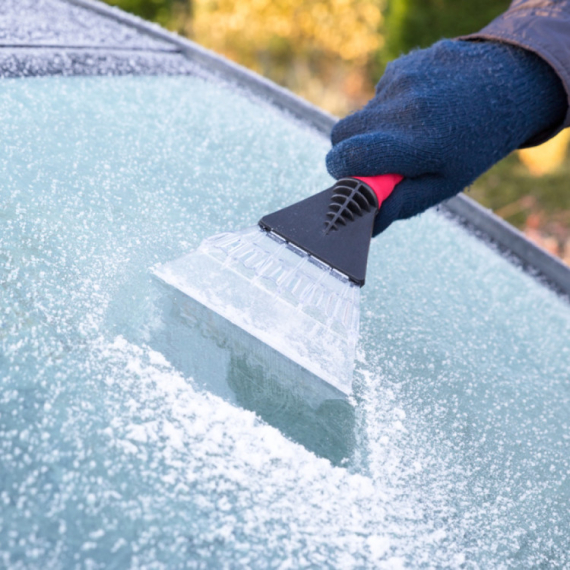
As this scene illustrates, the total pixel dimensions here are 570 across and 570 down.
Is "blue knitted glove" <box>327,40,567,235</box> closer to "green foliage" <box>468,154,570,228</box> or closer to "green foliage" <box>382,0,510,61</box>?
"green foliage" <box>468,154,570,228</box>

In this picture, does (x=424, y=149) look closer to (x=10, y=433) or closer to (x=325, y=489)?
(x=325, y=489)

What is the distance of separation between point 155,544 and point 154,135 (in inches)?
34.3

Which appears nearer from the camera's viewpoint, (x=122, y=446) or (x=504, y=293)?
(x=122, y=446)

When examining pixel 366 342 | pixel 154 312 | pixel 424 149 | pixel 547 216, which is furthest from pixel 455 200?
pixel 547 216

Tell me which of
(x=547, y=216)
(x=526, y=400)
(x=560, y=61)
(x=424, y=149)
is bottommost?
(x=547, y=216)

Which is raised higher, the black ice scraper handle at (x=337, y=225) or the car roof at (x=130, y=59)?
the black ice scraper handle at (x=337, y=225)

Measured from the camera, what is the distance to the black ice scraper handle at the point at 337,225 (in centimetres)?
92

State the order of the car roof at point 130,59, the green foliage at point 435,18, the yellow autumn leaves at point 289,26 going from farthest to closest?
the yellow autumn leaves at point 289,26, the green foliage at point 435,18, the car roof at point 130,59

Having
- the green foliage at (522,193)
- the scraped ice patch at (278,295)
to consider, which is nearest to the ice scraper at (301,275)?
the scraped ice patch at (278,295)

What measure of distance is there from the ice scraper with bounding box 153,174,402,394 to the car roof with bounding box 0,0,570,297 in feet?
2.18

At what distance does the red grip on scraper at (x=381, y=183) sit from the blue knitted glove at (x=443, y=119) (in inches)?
0.5

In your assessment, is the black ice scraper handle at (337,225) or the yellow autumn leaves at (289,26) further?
the yellow autumn leaves at (289,26)

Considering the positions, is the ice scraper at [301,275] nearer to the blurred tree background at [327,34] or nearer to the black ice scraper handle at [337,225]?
the black ice scraper handle at [337,225]

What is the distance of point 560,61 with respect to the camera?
3.42ft
